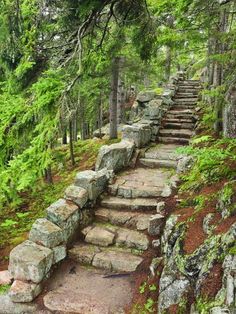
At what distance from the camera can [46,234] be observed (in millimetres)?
6992

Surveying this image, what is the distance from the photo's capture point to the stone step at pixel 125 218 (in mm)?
7912

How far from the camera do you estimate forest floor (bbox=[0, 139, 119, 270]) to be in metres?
8.97

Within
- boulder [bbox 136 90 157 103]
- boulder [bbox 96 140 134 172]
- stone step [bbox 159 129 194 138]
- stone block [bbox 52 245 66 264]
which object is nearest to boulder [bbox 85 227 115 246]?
stone block [bbox 52 245 66 264]

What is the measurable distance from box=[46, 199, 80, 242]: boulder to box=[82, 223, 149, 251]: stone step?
0.40 meters

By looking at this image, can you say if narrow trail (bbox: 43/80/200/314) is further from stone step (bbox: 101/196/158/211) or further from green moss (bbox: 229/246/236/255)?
green moss (bbox: 229/246/236/255)

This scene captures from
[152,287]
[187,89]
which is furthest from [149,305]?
[187,89]

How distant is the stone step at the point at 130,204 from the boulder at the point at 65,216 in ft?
3.43

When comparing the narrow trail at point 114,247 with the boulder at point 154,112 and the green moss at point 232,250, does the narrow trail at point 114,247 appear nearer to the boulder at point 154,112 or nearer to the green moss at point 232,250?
the green moss at point 232,250

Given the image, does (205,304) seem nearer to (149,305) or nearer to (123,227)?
(149,305)

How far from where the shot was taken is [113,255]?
7.22 meters

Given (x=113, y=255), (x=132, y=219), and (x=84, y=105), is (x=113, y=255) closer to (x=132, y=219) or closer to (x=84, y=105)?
(x=132, y=219)

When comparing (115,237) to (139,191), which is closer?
(115,237)

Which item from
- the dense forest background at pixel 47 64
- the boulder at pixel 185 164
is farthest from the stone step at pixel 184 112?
the boulder at pixel 185 164

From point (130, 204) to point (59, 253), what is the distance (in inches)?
88.6
